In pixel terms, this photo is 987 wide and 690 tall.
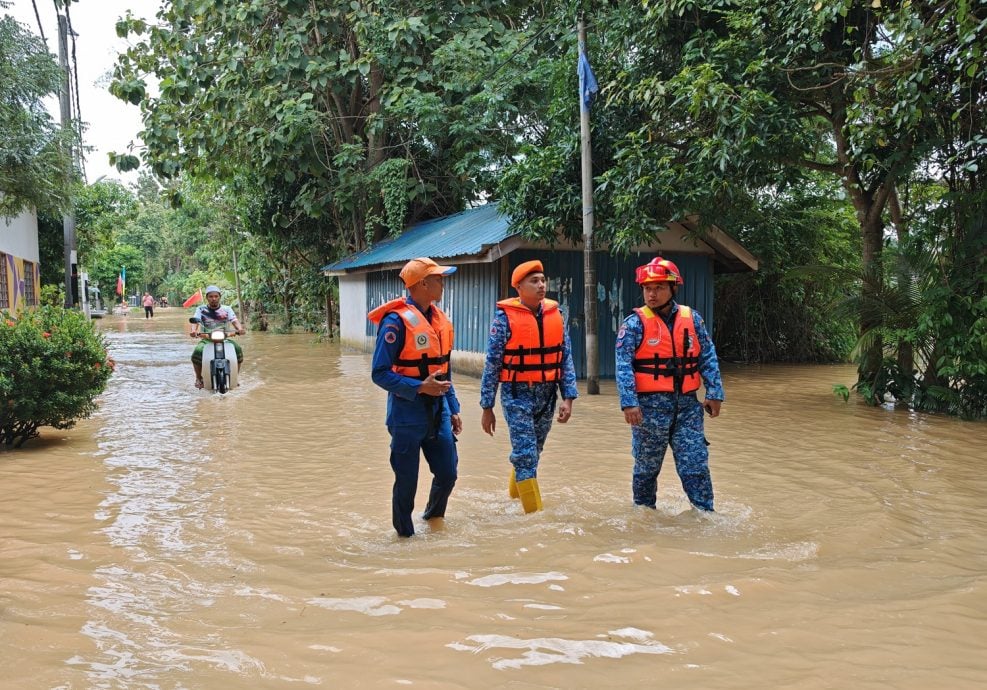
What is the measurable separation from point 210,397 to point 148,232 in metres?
62.8

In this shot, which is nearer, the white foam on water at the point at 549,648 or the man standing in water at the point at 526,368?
the white foam on water at the point at 549,648

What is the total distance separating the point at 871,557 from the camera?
5.04 meters

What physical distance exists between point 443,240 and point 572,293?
3262mm

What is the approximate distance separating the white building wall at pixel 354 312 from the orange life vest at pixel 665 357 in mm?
16837

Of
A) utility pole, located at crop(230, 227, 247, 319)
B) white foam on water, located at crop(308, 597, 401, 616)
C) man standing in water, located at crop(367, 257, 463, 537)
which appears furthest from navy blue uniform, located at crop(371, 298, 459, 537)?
utility pole, located at crop(230, 227, 247, 319)

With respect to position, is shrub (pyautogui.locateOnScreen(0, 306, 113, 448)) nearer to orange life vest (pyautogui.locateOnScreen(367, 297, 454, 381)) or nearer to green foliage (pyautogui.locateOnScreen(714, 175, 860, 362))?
orange life vest (pyautogui.locateOnScreen(367, 297, 454, 381))

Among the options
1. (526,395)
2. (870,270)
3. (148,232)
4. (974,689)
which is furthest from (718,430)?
(148,232)

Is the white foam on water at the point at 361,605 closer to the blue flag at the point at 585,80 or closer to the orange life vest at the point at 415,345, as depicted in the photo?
the orange life vest at the point at 415,345

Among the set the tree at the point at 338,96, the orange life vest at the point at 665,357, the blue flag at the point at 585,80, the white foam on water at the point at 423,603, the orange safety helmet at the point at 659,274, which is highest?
the tree at the point at 338,96

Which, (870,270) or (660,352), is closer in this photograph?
(660,352)

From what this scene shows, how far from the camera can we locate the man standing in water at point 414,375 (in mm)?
5199

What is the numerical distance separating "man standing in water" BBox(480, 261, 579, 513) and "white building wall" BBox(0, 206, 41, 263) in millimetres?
17795

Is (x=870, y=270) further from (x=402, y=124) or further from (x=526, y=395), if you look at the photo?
(x=402, y=124)

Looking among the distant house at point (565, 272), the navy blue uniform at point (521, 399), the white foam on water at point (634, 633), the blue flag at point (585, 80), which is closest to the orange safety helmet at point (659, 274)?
the navy blue uniform at point (521, 399)
